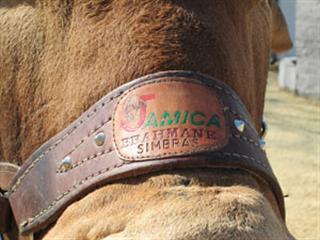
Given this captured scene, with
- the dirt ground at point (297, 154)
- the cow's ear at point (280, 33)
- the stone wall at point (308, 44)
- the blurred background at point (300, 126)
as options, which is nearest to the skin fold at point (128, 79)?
the cow's ear at point (280, 33)

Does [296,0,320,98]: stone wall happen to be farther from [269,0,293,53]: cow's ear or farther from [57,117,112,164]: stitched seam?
[57,117,112,164]: stitched seam

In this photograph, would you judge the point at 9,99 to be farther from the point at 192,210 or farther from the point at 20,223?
the point at 192,210

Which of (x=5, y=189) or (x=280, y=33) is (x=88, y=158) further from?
(x=280, y=33)

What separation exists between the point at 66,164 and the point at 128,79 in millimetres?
189

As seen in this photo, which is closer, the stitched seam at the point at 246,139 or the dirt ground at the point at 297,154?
the stitched seam at the point at 246,139

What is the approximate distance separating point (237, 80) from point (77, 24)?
320mm

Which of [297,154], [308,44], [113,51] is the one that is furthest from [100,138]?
[308,44]

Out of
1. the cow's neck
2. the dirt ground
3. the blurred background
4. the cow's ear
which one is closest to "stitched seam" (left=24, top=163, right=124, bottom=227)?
the cow's neck

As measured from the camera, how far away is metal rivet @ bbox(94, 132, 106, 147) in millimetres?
1240

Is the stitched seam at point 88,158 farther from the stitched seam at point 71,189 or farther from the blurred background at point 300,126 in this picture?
the blurred background at point 300,126

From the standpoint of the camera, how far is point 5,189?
Result: 4.85 ft

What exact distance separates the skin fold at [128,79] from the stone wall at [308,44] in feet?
24.9

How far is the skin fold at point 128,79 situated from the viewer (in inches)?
43.4

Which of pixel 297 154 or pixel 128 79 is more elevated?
pixel 128 79
